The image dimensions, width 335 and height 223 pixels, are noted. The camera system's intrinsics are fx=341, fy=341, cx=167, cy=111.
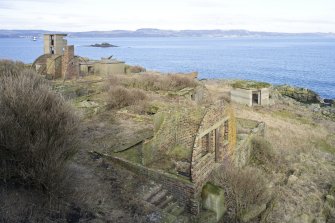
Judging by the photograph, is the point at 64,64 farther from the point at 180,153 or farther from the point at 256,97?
the point at 180,153

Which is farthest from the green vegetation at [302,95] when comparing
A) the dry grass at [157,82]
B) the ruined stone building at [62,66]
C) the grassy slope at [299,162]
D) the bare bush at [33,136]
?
the bare bush at [33,136]

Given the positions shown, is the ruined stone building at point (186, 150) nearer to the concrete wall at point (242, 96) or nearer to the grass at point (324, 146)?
the grass at point (324, 146)

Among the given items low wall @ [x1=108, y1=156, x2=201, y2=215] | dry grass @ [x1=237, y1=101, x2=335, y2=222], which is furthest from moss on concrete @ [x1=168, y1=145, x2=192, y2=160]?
dry grass @ [x1=237, y1=101, x2=335, y2=222]

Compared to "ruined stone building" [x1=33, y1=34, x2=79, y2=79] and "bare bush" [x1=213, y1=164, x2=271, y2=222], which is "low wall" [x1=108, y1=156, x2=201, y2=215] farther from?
"ruined stone building" [x1=33, y1=34, x2=79, y2=79]

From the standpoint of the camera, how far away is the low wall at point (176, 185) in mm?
9508

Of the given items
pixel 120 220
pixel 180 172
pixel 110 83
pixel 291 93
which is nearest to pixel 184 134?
pixel 180 172

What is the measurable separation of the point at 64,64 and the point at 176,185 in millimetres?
21298

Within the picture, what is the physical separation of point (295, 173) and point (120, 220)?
938cm

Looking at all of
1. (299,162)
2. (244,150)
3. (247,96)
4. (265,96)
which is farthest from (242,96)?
(244,150)

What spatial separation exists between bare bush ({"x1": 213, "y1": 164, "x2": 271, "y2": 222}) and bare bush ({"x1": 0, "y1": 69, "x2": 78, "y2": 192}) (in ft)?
15.4

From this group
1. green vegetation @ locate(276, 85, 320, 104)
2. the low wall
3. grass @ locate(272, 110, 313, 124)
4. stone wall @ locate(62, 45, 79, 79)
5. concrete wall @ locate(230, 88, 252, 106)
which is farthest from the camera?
green vegetation @ locate(276, 85, 320, 104)

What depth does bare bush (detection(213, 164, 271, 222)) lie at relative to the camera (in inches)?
397

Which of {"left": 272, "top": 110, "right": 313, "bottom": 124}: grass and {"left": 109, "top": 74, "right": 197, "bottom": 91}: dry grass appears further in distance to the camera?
{"left": 272, "top": 110, "right": 313, "bottom": 124}: grass

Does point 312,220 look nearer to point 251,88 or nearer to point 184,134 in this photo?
point 184,134
